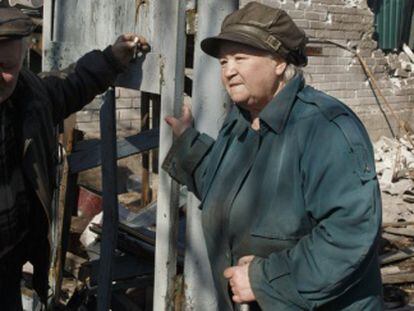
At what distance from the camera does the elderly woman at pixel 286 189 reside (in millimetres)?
1922

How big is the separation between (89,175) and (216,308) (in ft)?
13.0

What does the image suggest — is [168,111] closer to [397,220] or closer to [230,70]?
[230,70]

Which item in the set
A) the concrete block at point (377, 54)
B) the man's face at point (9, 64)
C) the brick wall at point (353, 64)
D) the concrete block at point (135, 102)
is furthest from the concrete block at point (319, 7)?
the man's face at point (9, 64)

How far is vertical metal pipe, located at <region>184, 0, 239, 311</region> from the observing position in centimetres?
260

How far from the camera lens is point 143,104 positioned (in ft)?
18.0

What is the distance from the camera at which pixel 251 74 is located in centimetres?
211

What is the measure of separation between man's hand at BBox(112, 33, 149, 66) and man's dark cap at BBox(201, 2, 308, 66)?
2.47 feet

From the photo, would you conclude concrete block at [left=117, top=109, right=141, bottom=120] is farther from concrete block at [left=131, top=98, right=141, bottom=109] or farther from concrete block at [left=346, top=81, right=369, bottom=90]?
concrete block at [left=346, top=81, right=369, bottom=90]

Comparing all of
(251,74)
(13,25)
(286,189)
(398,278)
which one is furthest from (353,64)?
(286,189)

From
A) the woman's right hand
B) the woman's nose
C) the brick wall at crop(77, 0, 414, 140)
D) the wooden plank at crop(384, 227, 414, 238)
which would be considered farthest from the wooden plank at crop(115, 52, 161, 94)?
the brick wall at crop(77, 0, 414, 140)

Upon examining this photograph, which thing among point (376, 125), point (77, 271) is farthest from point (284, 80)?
point (376, 125)

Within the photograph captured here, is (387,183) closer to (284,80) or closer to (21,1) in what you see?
(21,1)

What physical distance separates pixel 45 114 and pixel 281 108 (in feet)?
3.59

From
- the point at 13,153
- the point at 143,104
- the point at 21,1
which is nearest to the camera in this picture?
the point at 13,153
